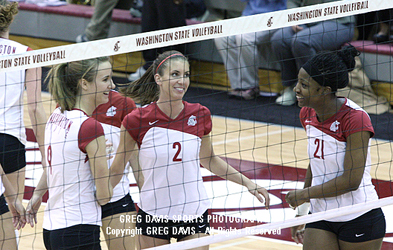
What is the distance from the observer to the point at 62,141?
3045 millimetres

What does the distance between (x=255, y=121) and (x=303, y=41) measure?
1.26 m

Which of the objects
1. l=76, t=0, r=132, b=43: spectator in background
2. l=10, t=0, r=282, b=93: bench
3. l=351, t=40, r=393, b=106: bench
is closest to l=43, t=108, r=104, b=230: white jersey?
l=351, t=40, r=393, b=106: bench

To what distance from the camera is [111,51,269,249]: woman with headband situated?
3.34 meters

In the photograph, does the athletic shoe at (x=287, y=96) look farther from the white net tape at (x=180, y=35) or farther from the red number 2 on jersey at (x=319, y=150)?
the red number 2 on jersey at (x=319, y=150)

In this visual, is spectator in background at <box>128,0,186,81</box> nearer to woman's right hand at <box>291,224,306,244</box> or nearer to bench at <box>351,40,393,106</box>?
bench at <box>351,40,393,106</box>

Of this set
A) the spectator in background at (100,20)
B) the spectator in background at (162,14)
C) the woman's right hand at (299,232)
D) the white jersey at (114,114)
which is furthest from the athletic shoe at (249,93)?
the woman's right hand at (299,232)

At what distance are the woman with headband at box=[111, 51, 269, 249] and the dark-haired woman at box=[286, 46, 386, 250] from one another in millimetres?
341

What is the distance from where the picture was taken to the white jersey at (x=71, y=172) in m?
3.02

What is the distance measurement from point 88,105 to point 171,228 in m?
Result: 0.81

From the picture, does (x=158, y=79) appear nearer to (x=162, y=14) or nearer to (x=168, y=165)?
(x=168, y=165)

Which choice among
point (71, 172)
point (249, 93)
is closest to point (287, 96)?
point (249, 93)

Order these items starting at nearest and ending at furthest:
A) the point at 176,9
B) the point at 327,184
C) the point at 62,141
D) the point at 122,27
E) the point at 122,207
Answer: the point at 62,141 → the point at 327,184 → the point at 122,207 → the point at 176,9 → the point at 122,27

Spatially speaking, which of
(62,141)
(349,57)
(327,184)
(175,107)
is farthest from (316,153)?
(62,141)

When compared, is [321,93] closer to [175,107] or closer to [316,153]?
[316,153]
